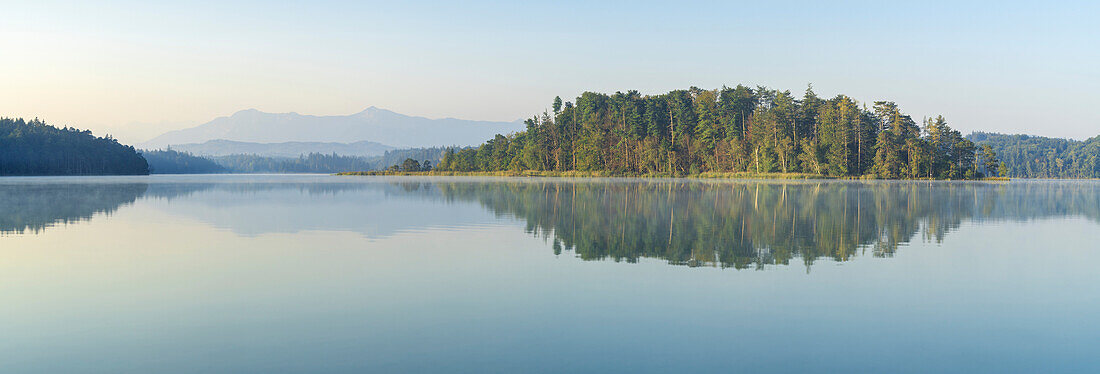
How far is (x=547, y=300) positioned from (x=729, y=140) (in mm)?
117141

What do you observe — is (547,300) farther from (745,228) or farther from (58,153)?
(58,153)

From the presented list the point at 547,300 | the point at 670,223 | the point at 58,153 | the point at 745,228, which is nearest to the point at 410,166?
the point at 58,153

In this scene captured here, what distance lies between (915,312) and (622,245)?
7881 millimetres

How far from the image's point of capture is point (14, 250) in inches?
602

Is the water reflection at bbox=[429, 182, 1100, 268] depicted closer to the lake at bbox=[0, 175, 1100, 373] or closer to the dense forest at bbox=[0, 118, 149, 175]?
the lake at bbox=[0, 175, 1100, 373]

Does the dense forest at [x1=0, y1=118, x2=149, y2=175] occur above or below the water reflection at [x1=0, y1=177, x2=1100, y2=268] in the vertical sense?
above

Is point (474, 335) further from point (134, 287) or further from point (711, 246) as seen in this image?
point (711, 246)

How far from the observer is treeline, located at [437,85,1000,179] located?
4114 inches

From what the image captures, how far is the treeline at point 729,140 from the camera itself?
10450cm

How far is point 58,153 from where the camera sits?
15288cm

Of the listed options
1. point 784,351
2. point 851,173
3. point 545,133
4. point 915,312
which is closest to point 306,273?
point 784,351

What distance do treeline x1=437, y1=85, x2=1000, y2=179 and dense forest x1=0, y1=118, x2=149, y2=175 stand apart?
252ft


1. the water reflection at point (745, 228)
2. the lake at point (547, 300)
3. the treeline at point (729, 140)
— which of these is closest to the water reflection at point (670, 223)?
the water reflection at point (745, 228)

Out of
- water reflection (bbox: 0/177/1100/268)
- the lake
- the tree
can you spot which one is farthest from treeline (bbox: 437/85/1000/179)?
the lake
